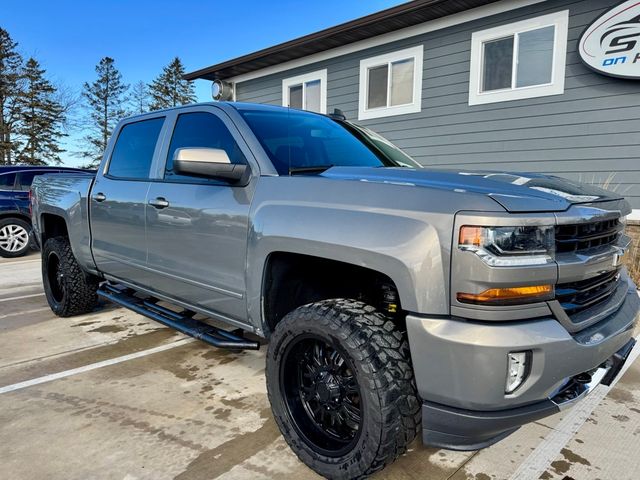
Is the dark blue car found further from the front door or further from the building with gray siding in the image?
the front door

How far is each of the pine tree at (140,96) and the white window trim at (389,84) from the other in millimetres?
34183

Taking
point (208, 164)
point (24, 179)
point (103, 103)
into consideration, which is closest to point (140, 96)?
point (103, 103)

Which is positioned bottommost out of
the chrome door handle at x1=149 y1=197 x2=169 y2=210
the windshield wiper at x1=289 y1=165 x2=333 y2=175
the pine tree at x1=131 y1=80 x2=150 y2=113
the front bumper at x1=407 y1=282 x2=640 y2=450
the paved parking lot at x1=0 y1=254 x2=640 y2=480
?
the paved parking lot at x1=0 y1=254 x2=640 y2=480

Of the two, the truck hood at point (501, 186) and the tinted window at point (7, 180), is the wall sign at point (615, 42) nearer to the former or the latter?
the truck hood at point (501, 186)

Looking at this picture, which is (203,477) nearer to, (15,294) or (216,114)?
(216,114)

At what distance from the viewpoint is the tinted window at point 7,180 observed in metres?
9.20

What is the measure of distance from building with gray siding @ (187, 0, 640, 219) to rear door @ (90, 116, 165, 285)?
19.4ft

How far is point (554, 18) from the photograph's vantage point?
684 cm

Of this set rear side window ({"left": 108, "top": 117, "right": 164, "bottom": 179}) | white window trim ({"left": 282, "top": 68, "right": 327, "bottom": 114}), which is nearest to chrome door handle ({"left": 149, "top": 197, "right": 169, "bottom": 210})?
rear side window ({"left": 108, "top": 117, "right": 164, "bottom": 179})

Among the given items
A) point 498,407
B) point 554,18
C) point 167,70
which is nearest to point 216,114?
point 498,407

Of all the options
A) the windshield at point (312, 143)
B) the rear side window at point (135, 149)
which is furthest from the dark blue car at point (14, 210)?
the windshield at point (312, 143)

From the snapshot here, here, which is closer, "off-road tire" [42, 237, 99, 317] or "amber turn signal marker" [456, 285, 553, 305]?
"amber turn signal marker" [456, 285, 553, 305]

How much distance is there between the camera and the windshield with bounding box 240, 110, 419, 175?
108 inches

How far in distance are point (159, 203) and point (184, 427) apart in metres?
1.49
